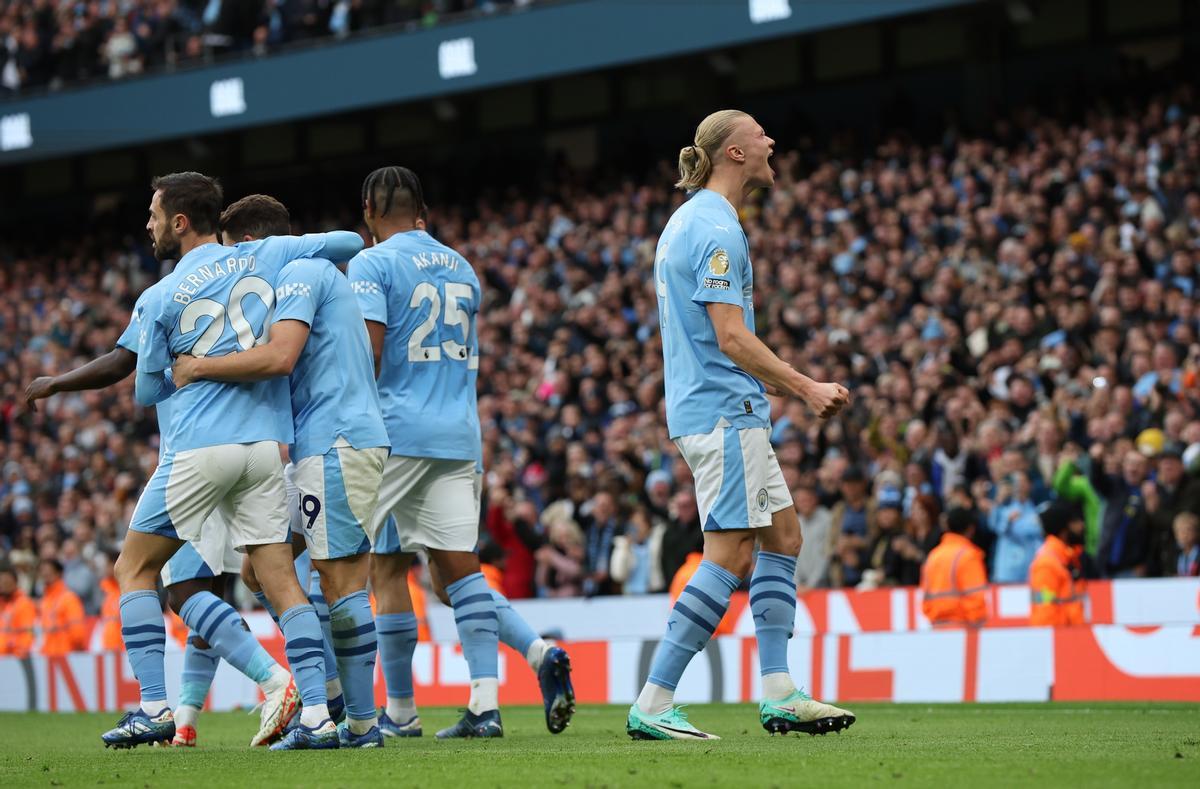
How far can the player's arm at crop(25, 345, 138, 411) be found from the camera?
290 inches

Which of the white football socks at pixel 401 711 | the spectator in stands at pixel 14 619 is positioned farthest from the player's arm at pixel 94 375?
the spectator in stands at pixel 14 619

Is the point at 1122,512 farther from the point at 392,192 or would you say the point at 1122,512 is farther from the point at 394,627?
the point at 392,192

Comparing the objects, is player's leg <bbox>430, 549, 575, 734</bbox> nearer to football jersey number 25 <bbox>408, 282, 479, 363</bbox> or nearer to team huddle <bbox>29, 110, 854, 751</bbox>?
team huddle <bbox>29, 110, 854, 751</bbox>

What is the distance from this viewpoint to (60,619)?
1859 centimetres

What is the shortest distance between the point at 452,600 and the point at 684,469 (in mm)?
9252

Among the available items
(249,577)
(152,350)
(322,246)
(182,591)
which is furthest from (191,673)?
(322,246)

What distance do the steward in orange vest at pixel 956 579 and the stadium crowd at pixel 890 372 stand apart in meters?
0.23

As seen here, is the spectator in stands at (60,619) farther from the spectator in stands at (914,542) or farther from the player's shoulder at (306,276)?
the player's shoulder at (306,276)

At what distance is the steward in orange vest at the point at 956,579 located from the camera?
1332 centimetres

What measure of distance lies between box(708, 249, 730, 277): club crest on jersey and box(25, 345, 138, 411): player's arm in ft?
8.00

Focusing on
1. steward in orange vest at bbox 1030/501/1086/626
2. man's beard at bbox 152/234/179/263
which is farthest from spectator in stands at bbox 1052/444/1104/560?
man's beard at bbox 152/234/179/263

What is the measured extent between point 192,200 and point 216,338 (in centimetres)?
65

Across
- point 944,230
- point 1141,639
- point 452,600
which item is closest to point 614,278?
point 944,230

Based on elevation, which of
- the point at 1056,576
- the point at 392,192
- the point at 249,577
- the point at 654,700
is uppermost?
the point at 392,192
